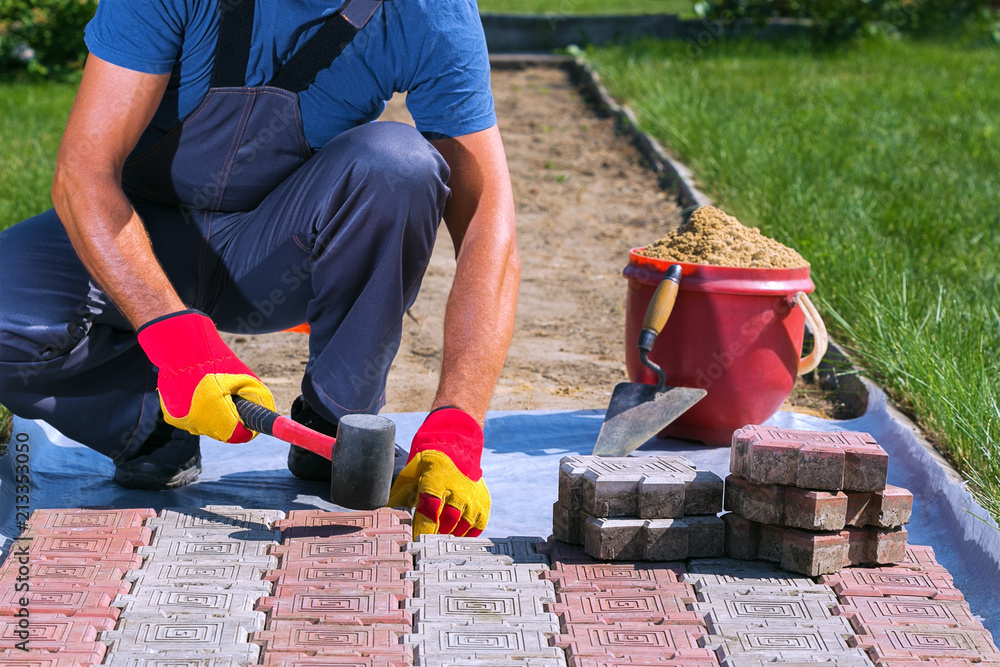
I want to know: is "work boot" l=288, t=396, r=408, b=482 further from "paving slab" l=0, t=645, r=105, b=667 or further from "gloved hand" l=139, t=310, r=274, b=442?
"paving slab" l=0, t=645, r=105, b=667

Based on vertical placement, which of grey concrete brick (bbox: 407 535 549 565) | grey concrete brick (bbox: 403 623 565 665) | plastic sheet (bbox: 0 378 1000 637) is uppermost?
grey concrete brick (bbox: 403 623 565 665)

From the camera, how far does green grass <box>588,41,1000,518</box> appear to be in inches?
118

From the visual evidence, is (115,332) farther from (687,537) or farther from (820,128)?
(820,128)

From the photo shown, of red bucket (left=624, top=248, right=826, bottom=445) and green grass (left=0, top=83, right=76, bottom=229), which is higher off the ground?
red bucket (left=624, top=248, right=826, bottom=445)

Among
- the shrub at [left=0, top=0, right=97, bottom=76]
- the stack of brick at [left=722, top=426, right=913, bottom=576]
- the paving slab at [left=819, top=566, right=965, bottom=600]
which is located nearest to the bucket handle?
the stack of brick at [left=722, top=426, right=913, bottom=576]

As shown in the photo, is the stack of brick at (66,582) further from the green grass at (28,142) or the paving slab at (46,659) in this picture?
the green grass at (28,142)

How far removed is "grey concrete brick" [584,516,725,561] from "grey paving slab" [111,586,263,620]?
646mm

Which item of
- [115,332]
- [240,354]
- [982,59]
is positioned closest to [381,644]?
[115,332]

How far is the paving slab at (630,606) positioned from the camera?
1.70 meters

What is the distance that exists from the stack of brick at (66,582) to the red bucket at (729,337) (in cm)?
151

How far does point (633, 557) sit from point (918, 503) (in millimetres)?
959

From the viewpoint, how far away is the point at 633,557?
6.30 feet

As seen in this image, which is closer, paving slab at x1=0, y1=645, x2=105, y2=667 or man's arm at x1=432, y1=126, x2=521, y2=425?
paving slab at x1=0, y1=645, x2=105, y2=667

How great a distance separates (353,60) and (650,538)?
130 centimetres
